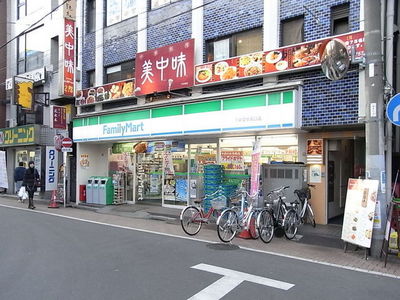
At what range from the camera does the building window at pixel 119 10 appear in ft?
52.8

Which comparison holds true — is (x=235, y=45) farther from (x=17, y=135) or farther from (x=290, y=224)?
(x=17, y=135)

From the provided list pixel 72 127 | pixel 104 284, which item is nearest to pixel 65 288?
pixel 104 284

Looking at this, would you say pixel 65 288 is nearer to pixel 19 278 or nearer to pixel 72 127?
pixel 19 278

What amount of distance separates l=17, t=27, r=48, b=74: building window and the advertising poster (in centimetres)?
1301

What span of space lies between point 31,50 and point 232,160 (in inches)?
612

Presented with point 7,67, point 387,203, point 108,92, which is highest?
point 7,67

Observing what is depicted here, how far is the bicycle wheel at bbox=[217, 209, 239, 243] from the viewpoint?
8844 millimetres

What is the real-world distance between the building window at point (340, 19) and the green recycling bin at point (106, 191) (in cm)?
1052

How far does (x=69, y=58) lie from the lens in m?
17.1

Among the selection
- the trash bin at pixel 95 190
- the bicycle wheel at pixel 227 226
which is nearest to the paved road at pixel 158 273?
the bicycle wheel at pixel 227 226

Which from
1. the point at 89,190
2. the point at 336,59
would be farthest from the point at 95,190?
the point at 336,59

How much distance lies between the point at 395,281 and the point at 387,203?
6.49 ft

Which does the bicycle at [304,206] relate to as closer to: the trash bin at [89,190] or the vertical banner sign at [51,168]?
the trash bin at [89,190]

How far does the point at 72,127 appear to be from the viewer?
18156 mm
